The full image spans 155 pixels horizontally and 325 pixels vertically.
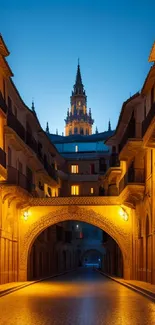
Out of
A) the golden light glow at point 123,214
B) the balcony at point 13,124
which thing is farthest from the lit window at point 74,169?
the balcony at point 13,124

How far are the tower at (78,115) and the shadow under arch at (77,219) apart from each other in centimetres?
12600

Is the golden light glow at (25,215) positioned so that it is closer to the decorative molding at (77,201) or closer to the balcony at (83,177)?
the decorative molding at (77,201)

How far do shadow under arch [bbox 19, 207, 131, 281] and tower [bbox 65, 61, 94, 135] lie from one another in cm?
12600

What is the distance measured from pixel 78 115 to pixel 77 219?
418 ft

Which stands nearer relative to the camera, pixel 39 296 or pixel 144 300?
pixel 144 300

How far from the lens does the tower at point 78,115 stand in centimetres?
15975

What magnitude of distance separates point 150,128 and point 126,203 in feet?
32.9

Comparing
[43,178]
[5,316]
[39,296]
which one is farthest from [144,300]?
[43,178]

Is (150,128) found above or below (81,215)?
above

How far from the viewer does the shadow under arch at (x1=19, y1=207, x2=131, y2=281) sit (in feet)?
106

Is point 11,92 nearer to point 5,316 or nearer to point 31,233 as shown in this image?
point 31,233

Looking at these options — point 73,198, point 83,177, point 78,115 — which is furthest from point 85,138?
point 78,115

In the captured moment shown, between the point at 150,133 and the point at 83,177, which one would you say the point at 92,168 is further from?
the point at 150,133

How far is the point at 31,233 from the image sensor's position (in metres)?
32.7
